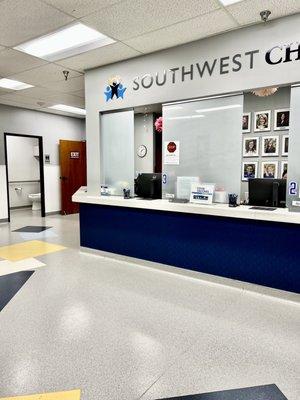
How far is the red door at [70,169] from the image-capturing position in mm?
9075

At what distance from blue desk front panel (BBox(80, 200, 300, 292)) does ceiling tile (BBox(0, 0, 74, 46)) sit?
2.58 m

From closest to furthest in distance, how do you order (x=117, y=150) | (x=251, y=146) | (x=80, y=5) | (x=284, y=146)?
(x=80, y=5)
(x=117, y=150)
(x=284, y=146)
(x=251, y=146)

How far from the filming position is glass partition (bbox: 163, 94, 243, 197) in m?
3.84

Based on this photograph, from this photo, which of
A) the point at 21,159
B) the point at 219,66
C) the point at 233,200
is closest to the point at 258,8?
the point at 219,66

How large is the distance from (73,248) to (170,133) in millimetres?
2752

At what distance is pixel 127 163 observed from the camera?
487 cm

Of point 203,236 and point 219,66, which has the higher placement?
point 219,66

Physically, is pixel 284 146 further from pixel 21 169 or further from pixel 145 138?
pixel 21 169

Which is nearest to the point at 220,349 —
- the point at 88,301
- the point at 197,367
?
the point at 197,367

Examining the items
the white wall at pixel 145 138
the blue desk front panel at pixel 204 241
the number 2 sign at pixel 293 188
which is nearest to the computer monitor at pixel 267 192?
the number 2 sign at pixel 293 188

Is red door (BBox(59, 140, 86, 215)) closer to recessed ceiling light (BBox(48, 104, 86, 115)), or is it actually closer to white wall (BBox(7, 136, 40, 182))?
recessed ceiling light (BBox(48, 104, 86, 115))

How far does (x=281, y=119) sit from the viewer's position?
5.26m

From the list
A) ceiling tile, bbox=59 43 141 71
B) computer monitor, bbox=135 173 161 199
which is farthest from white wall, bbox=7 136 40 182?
computer monitor, bbox=135 173 161 199

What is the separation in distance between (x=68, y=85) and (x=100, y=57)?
176 centimetres
